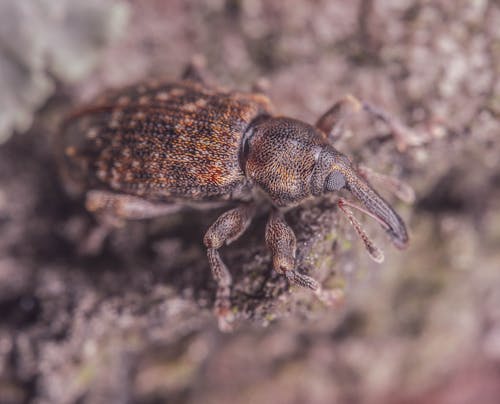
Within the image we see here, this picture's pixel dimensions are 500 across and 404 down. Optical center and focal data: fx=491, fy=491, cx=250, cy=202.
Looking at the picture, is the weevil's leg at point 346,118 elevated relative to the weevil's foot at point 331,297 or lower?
elevated

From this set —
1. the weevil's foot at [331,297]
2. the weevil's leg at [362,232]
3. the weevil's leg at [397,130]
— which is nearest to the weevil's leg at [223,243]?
the weevil's foot at [331,297]

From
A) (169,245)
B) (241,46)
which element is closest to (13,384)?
(169,245)

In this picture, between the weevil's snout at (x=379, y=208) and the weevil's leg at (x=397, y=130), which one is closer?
the weevil's snout at (x=379, y=208)

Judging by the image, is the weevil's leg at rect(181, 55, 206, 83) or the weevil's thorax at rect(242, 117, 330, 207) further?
the weevil's leg at rect(181, 55, 206, 83)

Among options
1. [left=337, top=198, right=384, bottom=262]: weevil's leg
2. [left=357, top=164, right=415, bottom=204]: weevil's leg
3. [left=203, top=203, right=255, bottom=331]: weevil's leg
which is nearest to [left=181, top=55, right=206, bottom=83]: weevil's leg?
[left=203, top=203, right=255, bottom=331]: weevil's leg

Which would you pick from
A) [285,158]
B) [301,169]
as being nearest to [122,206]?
[285,158]

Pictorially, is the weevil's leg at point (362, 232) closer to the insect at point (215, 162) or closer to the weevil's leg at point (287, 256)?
the insect at point (215, 162)

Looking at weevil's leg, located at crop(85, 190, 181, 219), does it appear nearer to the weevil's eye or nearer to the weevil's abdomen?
the weevil's abdomen

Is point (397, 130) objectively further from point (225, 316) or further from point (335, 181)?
point (225, 316)

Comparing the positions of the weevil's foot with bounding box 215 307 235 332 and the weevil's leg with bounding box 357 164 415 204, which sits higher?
the weevil's leg with bounding box 357 164 415 204
